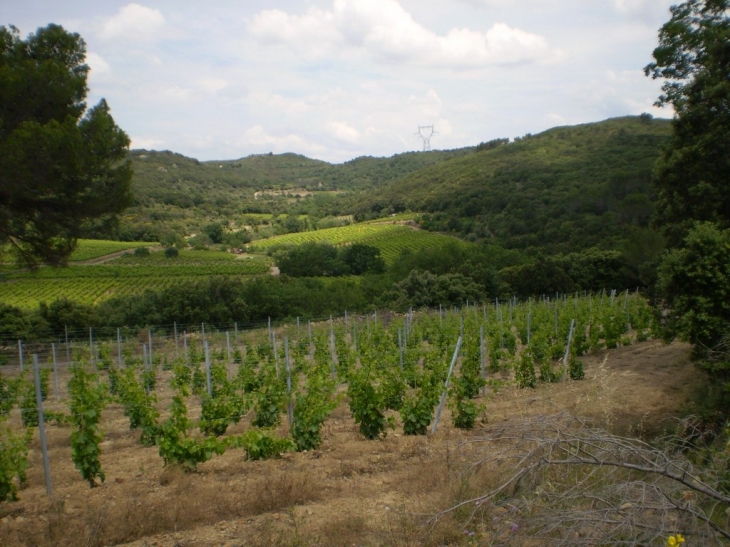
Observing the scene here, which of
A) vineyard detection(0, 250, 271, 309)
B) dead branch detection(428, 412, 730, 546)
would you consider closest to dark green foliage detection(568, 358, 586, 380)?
dead branch detection(428, 412, 730, 546)

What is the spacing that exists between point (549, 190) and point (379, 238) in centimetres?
2002

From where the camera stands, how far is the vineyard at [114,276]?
4019 cm

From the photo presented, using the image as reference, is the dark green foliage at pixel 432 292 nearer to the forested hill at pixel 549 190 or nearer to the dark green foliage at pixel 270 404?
the forested hill at pixel 549 190

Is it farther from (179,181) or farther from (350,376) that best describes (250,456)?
(179,181)

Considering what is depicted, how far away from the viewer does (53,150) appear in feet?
34.1

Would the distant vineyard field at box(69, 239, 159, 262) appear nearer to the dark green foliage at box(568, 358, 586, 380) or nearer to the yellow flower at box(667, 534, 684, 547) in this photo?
the dark green foliage at box(568, 358, 586, 380)

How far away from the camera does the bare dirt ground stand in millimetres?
4516

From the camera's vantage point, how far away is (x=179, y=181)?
122250 mm

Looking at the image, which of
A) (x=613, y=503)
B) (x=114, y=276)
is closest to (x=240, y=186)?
(x=114, y=276)

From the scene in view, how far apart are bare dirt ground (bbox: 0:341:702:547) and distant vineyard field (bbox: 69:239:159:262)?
48646 mm

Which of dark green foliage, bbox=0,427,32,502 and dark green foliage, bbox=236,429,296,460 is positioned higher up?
dark green foliage, bbox=0,427,32,502

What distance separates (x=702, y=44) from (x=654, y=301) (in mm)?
5958

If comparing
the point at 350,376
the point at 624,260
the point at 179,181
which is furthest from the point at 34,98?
the point at 179,181

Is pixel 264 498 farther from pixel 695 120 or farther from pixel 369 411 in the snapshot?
pixel 695 120
